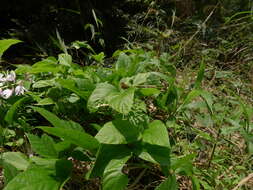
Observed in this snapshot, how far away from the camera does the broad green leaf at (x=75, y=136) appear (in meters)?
0.71

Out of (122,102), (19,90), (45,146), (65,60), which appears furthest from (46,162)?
(65,60)

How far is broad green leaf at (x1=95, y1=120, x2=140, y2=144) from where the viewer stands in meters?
0.73

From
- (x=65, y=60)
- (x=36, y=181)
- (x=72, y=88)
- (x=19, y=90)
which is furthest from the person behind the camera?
(x=65, y=60)

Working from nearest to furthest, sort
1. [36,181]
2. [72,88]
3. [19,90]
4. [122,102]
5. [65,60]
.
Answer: [36,181]
[122,102]
[72,88]
[19,90]
[65,60]

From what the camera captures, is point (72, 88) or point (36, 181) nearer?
point (36, 181)

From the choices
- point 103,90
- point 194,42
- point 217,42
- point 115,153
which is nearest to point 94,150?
point 115,153

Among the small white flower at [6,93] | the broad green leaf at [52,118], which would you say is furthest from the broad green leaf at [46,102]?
the broad green leaf at [52,118]

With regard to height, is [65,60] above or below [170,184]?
above

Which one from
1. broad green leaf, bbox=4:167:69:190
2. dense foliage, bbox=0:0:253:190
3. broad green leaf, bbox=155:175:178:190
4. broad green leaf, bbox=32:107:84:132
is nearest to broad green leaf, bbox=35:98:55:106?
dense foliage, bbox=0:0:253:190

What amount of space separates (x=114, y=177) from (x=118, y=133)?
4.6 inches

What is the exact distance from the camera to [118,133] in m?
0.76

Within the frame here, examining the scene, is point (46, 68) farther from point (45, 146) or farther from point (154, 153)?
point (154, 153)

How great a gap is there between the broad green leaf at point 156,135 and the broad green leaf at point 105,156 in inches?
2.7

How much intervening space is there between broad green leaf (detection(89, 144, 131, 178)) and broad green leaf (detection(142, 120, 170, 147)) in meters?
0.07
